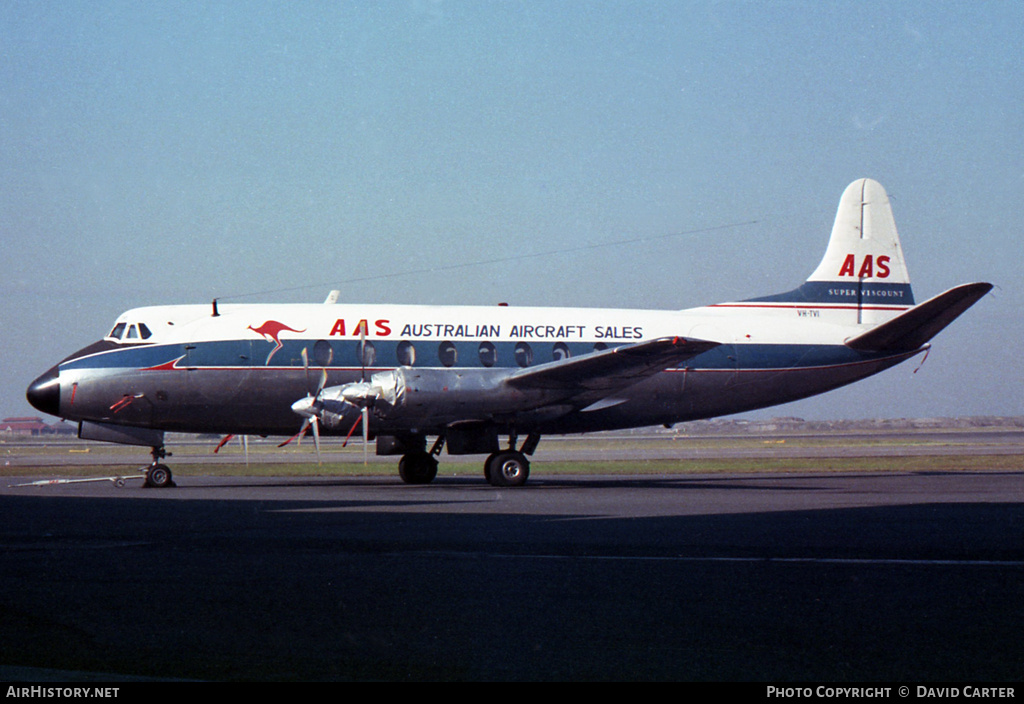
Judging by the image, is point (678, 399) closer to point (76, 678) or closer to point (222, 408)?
point (222, 408)

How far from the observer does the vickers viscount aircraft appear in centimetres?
2456

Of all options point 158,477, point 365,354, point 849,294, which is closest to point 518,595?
point 365,354

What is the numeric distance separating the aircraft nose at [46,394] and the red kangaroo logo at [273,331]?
4.72 metres

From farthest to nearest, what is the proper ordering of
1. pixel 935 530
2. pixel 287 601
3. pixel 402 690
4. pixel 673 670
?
pixel 935 530, pixel 287 601, pixel 673 670, pixel 402 690

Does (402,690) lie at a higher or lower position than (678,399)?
lower

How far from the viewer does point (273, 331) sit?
25.7 m

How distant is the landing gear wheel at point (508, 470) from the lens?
25141mm

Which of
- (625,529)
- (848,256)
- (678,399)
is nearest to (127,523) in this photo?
(625,529)

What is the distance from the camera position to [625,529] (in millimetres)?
13695

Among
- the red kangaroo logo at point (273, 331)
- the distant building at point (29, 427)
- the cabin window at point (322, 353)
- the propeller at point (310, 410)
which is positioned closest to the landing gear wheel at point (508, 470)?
the propeller at point (310, 410)

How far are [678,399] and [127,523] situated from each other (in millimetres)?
16643

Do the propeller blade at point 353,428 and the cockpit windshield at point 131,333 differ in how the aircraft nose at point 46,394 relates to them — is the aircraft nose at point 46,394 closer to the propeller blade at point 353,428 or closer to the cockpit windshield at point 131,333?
the cockpit windshield at point 131,333

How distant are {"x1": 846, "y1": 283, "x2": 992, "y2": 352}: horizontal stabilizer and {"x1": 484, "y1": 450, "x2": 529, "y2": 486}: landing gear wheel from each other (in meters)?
10.8

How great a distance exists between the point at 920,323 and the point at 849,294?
3.28 metres
